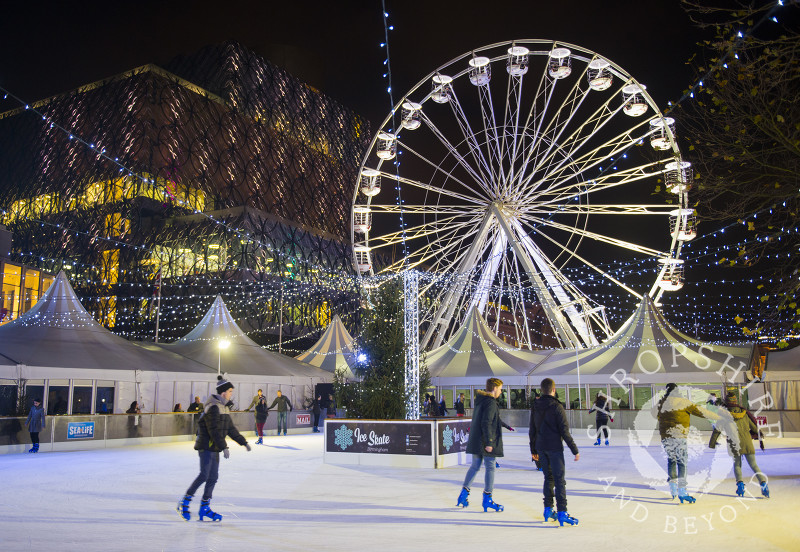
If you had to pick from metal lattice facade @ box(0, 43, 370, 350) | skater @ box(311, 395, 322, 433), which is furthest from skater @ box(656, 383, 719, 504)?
metal lattice facade @ box(0, 43, 370, 350)

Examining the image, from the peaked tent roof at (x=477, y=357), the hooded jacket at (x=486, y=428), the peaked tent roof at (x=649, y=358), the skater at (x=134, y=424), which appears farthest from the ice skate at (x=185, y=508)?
the peaked tent roof at (x=477, y=357)

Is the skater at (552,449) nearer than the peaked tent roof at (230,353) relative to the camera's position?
Yes

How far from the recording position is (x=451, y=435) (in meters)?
13.9

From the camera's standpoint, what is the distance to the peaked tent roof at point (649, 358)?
25.0 metres

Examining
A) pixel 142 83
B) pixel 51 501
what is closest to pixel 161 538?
pixel 51 501

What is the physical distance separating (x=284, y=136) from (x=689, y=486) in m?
Result: 66.3

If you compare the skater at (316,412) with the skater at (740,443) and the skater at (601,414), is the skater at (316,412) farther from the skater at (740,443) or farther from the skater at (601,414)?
the skater at (740,443)

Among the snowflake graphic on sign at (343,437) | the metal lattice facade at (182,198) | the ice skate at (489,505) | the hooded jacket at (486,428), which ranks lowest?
the ice skate at (489,505)

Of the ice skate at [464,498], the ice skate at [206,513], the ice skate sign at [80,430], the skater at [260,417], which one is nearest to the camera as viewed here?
the ice skate at [206,513]

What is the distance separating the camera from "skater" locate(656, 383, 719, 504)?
8570mm

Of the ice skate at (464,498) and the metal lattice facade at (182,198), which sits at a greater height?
the metal lattice facade at (182,198)

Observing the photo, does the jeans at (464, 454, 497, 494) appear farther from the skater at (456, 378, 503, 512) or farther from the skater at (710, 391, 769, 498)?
the skater at (710, 391, 769, 498)

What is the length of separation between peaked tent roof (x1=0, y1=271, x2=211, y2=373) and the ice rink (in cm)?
776

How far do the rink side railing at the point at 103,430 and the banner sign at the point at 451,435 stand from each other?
1113 centimetres
